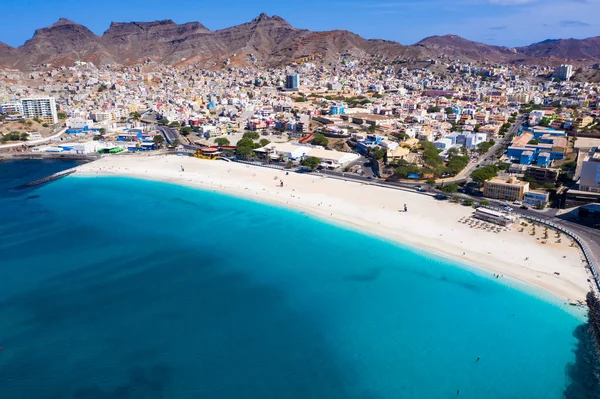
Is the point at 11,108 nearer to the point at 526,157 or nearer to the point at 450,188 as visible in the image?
the point at 450,188

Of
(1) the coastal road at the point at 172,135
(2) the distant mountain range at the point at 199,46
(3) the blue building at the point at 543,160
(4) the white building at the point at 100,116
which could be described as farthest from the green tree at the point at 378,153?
(2) the distant mountain range at the point at 199,46

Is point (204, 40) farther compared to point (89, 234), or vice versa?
point (204, 40)

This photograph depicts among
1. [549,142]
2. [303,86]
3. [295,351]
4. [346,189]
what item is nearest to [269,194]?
[346,189]

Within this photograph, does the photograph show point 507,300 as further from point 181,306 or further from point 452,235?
point 181,306

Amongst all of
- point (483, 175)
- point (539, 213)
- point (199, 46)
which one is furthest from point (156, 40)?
point (539, 213)

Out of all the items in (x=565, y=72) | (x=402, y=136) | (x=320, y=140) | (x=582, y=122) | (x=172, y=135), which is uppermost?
(x=565, y=72)

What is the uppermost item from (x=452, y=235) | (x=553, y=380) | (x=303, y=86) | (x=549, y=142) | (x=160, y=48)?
(x=160, y=48)

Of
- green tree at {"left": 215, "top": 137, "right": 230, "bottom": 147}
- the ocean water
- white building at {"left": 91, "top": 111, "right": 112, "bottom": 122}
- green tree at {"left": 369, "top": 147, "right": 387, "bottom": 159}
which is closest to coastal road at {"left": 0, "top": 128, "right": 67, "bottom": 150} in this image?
white building at {"left": 91, "top": 111, "right": 112, "bottom": 122}

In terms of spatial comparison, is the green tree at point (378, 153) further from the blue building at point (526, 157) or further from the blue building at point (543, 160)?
the blue building at point (543, 160)
